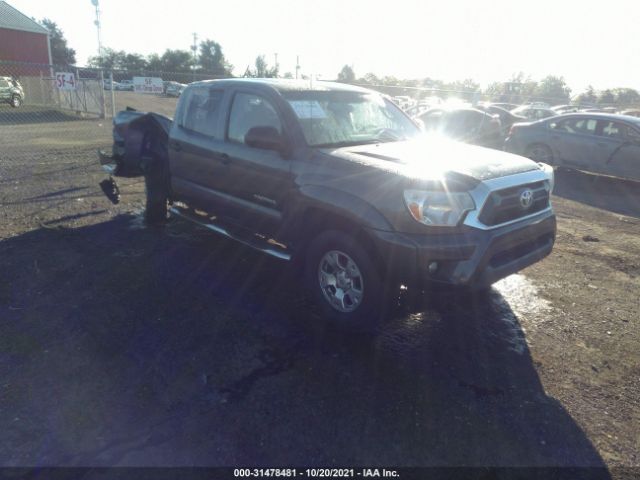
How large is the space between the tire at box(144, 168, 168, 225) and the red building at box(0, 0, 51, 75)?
112 feet

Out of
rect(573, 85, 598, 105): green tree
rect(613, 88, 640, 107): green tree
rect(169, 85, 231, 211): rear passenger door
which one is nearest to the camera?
rect(169, 85, 231, 211): rear passenger door

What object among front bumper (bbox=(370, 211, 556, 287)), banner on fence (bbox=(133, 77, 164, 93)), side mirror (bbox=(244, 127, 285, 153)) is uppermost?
banner on fence (bbox=(133, 77, 164, 93))

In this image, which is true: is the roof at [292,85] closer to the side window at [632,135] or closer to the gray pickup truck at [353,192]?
the gray pickup truck at [353,192]

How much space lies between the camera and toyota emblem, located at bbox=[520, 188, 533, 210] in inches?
143

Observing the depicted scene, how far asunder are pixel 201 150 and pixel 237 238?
1.18 metres

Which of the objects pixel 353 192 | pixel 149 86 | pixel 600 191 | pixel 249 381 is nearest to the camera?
pixel 249 381

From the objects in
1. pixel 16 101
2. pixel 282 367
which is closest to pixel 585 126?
pixel 282 367

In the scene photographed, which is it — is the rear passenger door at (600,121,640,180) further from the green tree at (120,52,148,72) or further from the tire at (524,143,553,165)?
the green tree at (120,52,148,72)

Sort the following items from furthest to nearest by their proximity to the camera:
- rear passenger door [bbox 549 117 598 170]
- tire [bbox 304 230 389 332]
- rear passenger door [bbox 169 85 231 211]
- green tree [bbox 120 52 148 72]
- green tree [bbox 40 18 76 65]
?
green tree [bbox 40 18 76 65]
green tree [bbox 120 52 148 72]
rear passenger door [bbox 549 117 598 170]
rear passenger door [bbox 169 85 231 211]
tire [bbox 304 230 389 332]

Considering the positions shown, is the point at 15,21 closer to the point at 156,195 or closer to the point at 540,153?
the point at 156,195

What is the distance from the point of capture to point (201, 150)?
5.13 m

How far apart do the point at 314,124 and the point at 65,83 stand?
1955 cm

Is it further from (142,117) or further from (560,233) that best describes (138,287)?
(560,233)

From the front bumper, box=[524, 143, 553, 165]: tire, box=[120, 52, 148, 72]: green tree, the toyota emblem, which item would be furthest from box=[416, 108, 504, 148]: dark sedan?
box=[120, 52, 148, 72]: green tree
